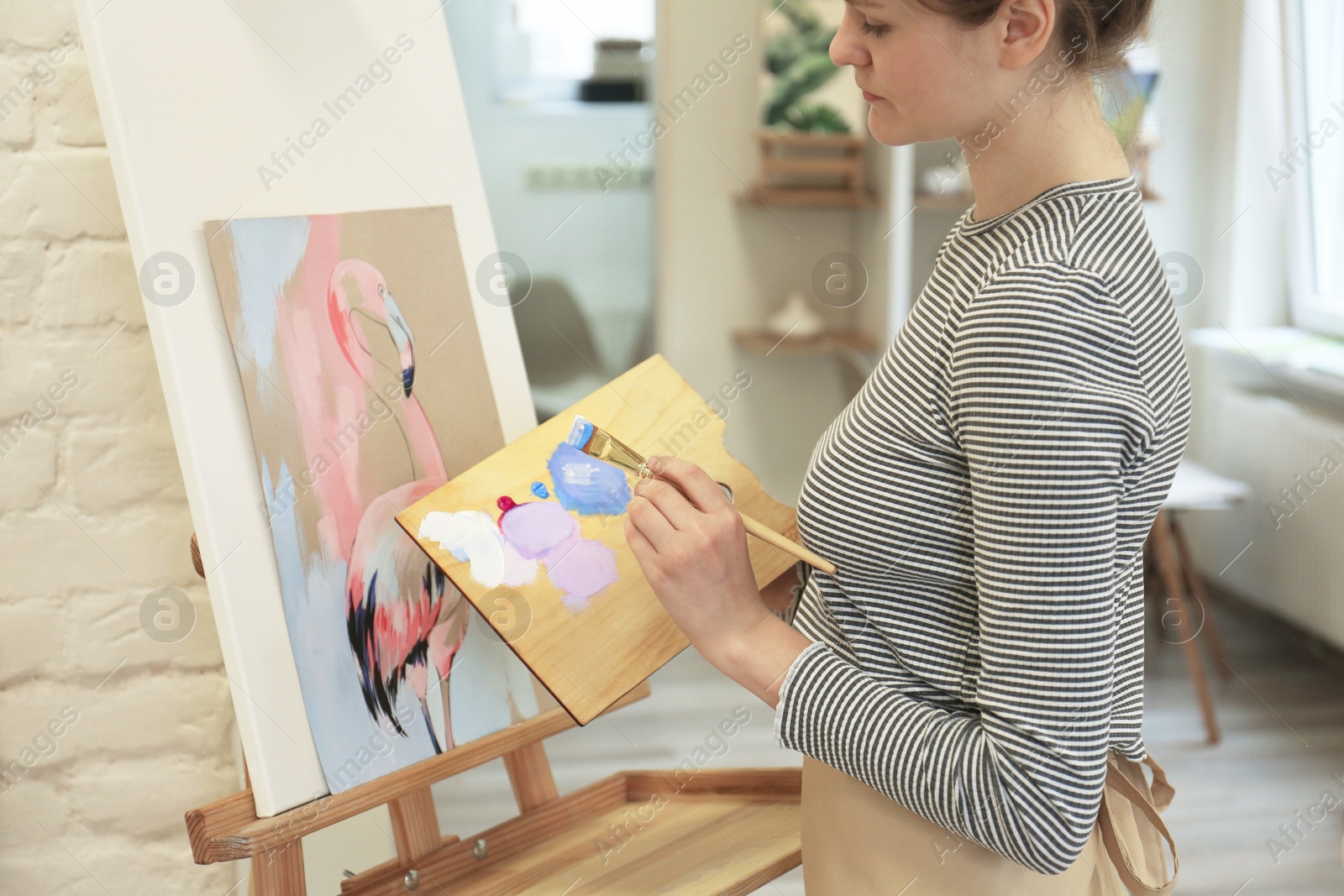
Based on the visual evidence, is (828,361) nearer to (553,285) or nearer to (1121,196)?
(553,285)

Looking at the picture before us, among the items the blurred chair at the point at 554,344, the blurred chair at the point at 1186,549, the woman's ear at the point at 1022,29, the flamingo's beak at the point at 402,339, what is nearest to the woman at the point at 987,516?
the woman's ear at the point at 1022,29

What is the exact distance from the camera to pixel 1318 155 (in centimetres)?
287

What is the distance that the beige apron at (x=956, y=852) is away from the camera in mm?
794

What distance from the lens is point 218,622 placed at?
87 centimetres

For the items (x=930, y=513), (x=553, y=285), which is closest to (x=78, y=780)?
(x=930, y=513)

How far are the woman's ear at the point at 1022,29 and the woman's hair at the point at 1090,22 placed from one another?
1cm

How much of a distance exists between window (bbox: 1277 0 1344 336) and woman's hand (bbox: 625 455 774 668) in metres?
2.76

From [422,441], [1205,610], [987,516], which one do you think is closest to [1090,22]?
[987,516]

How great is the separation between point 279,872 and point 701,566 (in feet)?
1.51

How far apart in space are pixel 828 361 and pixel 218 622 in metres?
2.91

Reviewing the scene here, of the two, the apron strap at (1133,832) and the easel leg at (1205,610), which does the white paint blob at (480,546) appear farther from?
the easel leg at (1205,610)

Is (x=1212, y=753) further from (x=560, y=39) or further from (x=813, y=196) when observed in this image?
(x=560, y=39)

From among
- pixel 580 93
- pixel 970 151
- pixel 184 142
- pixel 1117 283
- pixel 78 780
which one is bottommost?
pixel 78 780

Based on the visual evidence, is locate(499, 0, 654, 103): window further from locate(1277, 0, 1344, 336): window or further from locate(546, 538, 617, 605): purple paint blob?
locate(546, 538, 617, 605): purple paint blob
